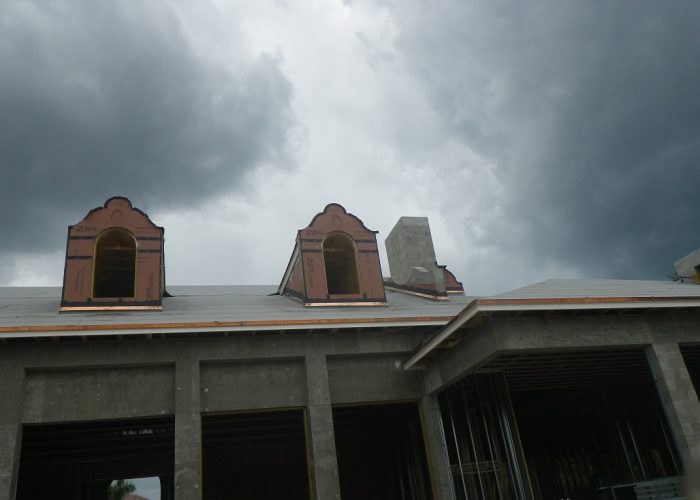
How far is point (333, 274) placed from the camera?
2066 cm

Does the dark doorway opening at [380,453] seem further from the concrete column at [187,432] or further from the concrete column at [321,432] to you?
the concrete column at [187,432]

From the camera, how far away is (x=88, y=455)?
1923 centimetres

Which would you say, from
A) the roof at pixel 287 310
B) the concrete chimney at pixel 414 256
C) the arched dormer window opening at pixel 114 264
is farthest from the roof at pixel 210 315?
the arched dormer window opening at pixel 114 264

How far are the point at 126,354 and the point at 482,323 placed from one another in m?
7.91

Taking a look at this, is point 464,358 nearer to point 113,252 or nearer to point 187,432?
point 187,432

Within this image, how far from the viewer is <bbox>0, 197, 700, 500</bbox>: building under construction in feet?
39.4

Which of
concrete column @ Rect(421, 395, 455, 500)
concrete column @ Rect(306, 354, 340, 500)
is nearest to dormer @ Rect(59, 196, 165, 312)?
concrete column @ Rect(306, 354, 340, 500)

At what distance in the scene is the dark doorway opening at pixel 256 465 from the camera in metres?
20.0

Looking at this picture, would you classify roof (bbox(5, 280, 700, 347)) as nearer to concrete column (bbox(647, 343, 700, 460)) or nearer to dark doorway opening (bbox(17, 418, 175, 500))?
concrete column (bbox(647, 343, 700, 460))

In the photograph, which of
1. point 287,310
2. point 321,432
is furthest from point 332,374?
point 287,310

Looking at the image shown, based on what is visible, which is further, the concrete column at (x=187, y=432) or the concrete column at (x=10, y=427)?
the concrete column at (x=187, y=432)

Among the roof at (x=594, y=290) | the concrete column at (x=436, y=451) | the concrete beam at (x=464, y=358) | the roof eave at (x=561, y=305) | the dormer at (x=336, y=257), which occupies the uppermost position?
the dormer at (x=336, y=257)

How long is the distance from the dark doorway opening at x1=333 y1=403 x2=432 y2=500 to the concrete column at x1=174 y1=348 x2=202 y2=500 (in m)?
5.88

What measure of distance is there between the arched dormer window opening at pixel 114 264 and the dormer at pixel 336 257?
4790 mm
